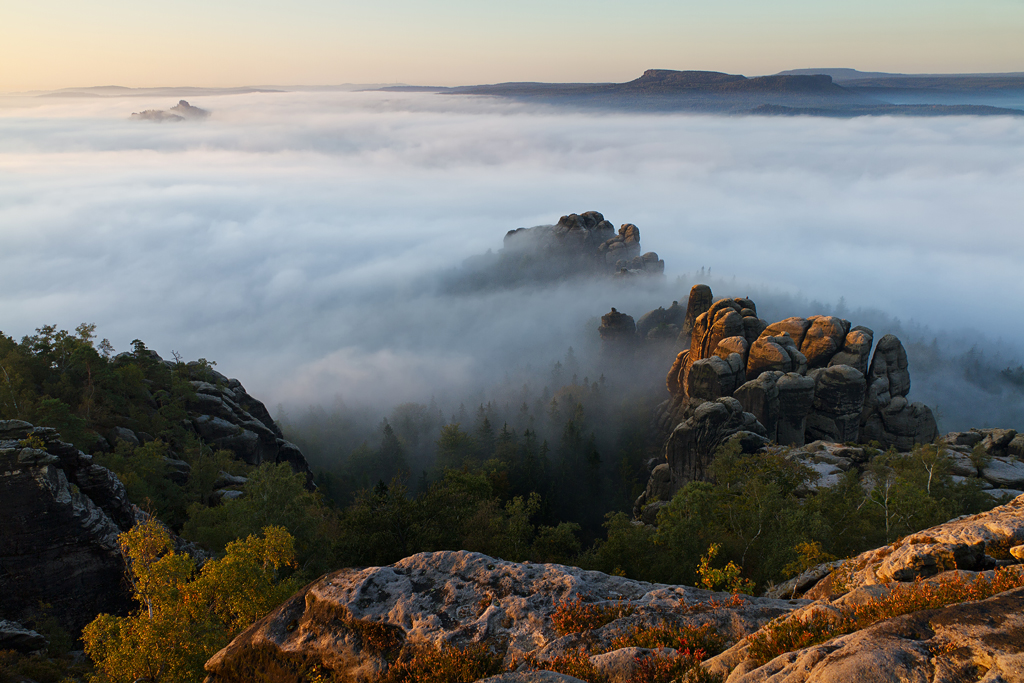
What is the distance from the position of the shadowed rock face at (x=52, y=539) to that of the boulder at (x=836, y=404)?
7757cm

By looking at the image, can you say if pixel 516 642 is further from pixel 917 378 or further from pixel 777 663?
pixel 917 378

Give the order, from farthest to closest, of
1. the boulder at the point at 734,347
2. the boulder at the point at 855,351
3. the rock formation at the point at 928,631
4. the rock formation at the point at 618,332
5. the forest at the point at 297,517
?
the rock formation at the point at 618,332 → the boulder at the point at 734,347 → the boulder at the point at 855,351 → the forest at the point at 297,517 → the rock formation at the point at 928,631

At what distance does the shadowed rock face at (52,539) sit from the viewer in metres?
32.5

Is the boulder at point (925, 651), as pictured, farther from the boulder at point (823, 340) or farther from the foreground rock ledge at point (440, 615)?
the boulder at point (823, 340)

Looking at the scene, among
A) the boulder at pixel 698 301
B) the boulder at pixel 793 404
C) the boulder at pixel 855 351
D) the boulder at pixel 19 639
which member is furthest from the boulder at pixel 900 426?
the boulder at pixel 19 639

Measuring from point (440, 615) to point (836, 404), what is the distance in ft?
238

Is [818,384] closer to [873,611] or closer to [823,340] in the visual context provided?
[823,340]

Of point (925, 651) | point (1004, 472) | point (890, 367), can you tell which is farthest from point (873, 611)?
point (890, 367)

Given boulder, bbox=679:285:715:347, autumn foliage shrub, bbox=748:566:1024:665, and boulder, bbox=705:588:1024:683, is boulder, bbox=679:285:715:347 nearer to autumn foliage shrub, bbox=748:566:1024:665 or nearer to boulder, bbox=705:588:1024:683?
autumn foliage shrub, bbox=748:566:1024:665

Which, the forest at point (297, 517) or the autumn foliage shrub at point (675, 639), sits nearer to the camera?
the autumn foliage shrub at point (675, 639)

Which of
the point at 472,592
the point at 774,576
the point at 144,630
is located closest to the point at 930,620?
the point at 472,592

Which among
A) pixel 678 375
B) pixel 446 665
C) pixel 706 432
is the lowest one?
pixel 678 375

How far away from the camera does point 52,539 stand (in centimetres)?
3322

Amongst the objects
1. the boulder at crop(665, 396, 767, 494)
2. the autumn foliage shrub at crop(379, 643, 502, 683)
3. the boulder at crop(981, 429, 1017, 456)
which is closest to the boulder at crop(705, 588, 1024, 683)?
the autumn foliage shrub at crop(379, 643, 502, 683)
